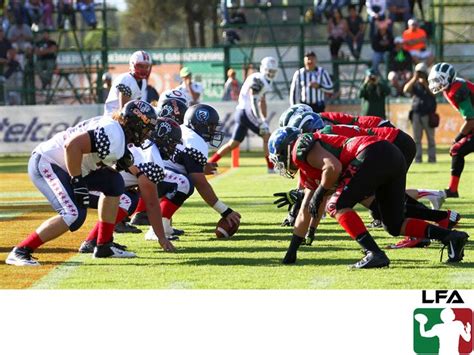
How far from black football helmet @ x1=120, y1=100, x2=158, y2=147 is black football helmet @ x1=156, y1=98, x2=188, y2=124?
6.17 feet

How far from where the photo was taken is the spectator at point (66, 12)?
28656mm

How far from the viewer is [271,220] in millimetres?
11734

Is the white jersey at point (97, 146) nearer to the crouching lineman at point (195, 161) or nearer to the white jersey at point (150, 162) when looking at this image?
the white jersey at point (150, 162)

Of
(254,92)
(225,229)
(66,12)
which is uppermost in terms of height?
(66,12)

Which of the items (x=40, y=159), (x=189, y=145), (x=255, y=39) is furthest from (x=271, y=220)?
(x=255, y=39)

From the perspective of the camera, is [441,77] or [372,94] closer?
[441,77]

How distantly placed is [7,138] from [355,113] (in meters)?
7.85

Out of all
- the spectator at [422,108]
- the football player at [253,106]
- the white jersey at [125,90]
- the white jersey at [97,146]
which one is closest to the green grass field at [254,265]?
the white jersey at [97,146]

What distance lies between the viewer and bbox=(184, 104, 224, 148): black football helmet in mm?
10180

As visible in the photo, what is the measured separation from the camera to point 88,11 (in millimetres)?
29016

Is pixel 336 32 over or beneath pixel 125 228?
over

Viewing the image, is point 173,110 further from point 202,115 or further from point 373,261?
point 373,261

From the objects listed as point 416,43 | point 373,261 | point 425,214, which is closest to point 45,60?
point 416,43

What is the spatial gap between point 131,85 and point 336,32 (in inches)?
609
